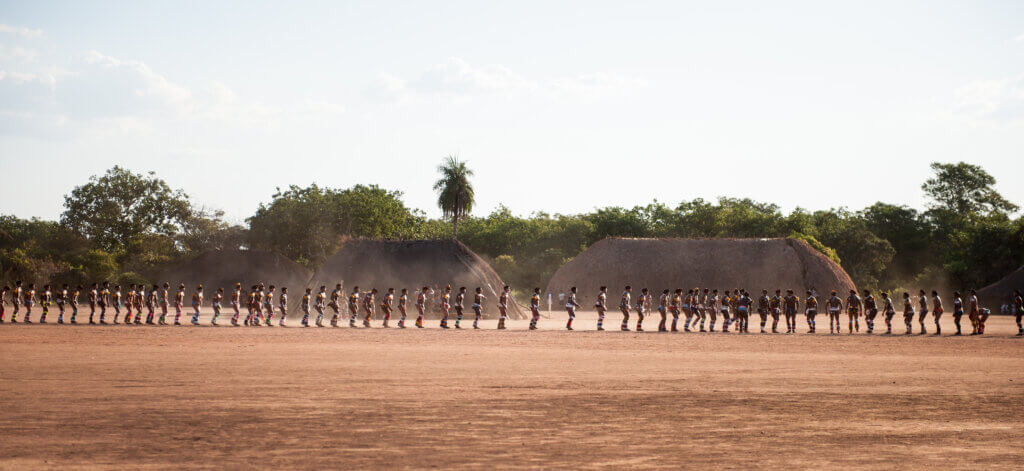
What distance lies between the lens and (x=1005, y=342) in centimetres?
2355

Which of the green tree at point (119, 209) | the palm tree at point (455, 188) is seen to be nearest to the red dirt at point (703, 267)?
the palm tree at point (455, 188)

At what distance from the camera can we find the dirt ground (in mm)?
7367

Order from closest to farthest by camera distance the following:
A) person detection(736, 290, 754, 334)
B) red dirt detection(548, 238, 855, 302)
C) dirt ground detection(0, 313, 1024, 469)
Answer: dirt ground detection(0, 313, 1024, 469) < person detection(736, 290, 754, 334) < red dirt detection(548, 238, 855, 302)

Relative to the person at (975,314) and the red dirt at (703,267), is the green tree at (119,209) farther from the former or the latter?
the person at (975,314)

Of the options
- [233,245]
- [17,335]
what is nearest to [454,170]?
[233,245]

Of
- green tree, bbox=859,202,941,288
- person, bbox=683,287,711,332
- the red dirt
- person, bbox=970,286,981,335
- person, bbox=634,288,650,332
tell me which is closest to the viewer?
person, bbox=970,286,981,335

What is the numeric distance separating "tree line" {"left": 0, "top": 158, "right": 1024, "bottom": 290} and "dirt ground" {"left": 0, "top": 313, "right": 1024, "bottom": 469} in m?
40.0

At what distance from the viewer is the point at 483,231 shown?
79.1 meters

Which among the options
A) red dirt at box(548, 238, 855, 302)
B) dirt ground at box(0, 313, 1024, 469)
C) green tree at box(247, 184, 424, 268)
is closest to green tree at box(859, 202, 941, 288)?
red dirt at box(548, 238, 855, 302)

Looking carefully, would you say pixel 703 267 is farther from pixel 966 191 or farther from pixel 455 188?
pixel 966 191

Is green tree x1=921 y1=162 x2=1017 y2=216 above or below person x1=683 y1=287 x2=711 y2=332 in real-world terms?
above

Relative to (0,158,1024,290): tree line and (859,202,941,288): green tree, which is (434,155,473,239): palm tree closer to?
(0,158,1024,290): tree line

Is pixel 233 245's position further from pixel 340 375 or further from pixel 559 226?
pixel 340 375

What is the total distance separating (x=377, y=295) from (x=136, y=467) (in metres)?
30.4
